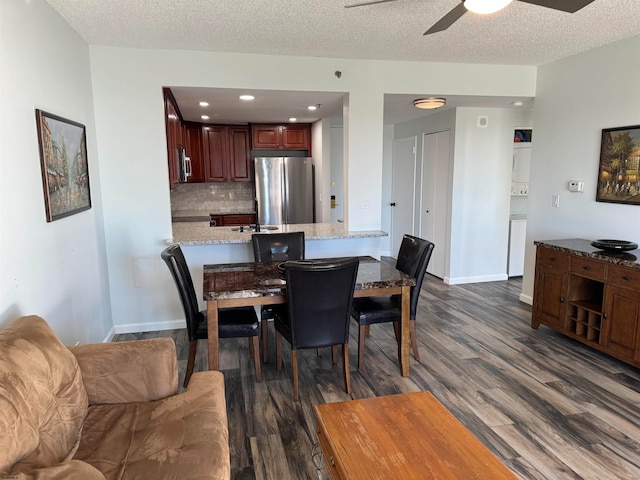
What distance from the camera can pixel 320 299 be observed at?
99.9 inches

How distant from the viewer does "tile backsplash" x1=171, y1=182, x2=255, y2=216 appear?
22.3ft

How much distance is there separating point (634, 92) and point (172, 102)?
13.0 feet

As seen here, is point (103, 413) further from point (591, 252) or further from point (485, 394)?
point (591, 252)

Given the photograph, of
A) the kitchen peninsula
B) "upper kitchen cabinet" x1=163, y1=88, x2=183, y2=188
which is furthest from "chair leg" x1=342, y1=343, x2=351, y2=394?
"upper kitchen cabinet" x1=163, y1=88, x2=183, y2=188

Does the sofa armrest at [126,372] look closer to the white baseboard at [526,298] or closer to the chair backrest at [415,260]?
the chair backrest at [415,260]

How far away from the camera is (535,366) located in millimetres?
3156

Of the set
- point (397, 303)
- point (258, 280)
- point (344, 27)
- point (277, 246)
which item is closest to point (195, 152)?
point (277, 246)

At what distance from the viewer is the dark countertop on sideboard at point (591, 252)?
297 centimetres

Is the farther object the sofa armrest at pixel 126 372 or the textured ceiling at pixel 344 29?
the textured ceiling at pixel 344 29

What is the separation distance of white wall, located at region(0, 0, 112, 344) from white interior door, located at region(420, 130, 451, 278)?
3946mm

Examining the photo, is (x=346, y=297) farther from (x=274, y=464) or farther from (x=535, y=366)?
(x=535, y=366)

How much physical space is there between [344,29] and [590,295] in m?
2.92

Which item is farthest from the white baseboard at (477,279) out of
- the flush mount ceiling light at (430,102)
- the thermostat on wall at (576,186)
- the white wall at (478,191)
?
the flush mount ceiling light at (430,102)

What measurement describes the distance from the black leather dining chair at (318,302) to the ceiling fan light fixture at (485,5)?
1.41m
